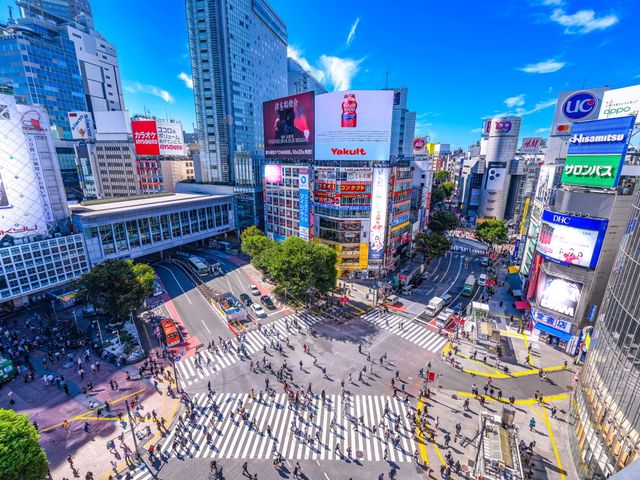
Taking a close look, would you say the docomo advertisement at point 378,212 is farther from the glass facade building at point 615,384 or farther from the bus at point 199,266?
the glass facade building at point 615,384

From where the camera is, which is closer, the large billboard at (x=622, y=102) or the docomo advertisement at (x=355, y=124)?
the large billboard at (x=622, y=102)

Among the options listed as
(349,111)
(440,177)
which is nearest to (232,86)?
(349,111)


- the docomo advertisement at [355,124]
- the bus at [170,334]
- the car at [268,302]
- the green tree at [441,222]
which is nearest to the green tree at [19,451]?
the bus at [170,334]

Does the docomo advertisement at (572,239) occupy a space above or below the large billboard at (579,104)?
below

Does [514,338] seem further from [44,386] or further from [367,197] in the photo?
[44,386]

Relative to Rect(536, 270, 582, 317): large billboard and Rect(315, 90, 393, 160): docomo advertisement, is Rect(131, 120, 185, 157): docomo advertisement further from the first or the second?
Rect(536, 270, 582, 317): large billboard

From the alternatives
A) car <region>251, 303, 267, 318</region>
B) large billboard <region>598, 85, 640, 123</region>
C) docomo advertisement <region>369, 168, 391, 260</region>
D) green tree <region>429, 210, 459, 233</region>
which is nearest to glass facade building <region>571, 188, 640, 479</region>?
large billboard <region>598, 85, 640, 123</region>

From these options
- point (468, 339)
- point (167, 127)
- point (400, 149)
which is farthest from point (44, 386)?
point (400, 149)
